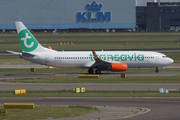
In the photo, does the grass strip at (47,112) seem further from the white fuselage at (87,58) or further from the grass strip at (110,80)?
the white fuselage at (87,58)

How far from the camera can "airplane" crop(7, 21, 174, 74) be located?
67.9 m

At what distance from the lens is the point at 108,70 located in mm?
69188

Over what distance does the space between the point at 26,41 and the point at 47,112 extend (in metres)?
34.5

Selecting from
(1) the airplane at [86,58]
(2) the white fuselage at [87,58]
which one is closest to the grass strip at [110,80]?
(1) the airplane at [86,58]

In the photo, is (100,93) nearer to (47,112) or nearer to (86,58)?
(47,112)

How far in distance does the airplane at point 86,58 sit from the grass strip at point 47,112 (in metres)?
31.2

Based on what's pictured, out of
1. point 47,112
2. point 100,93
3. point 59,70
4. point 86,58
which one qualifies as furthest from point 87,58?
point 47,112

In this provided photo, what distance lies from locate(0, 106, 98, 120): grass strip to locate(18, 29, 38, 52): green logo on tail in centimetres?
3182

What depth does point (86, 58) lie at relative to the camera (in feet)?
229

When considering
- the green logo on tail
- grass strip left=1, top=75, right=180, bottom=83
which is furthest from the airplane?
grass strip left=1, top=75, right=180, bottom=83

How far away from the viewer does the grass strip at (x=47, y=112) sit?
32562mm

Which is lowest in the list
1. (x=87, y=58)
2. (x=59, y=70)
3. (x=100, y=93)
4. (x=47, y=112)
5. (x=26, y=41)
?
(x=100, y=93)

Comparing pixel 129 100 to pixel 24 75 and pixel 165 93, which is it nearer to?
pixel 165 93

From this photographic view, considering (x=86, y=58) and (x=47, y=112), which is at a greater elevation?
(x=86, y=58)
